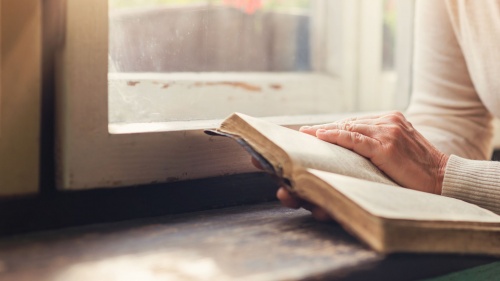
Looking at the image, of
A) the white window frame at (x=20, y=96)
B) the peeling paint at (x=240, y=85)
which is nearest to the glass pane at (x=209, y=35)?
the peeling paint at (x=240, y=85)

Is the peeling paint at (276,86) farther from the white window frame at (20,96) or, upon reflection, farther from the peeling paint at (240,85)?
the white window frame at (20,96)

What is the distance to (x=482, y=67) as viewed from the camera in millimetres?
1029

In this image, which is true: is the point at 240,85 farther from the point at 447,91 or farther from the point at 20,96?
the point at 20,96

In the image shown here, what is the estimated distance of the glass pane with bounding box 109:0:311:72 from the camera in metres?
0.94

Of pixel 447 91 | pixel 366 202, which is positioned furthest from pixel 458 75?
pixel 366 202

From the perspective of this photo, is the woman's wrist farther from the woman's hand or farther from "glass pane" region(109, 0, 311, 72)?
"glass pane" region(109, 0, 311, 72)

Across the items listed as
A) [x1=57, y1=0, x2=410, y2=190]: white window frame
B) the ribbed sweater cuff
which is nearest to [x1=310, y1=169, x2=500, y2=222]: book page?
the ribbed sweater cuff

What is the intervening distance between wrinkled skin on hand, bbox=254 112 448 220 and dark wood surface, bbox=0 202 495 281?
0.12 m

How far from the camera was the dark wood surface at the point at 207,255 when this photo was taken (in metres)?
0.54

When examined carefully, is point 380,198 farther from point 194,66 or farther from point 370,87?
point 370,87

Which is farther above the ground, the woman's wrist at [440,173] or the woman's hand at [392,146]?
the woman's hand at [392,146]

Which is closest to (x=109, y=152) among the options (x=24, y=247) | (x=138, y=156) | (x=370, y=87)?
(x=138, y=156)

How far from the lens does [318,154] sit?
671 mm

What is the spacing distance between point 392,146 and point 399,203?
17cm
